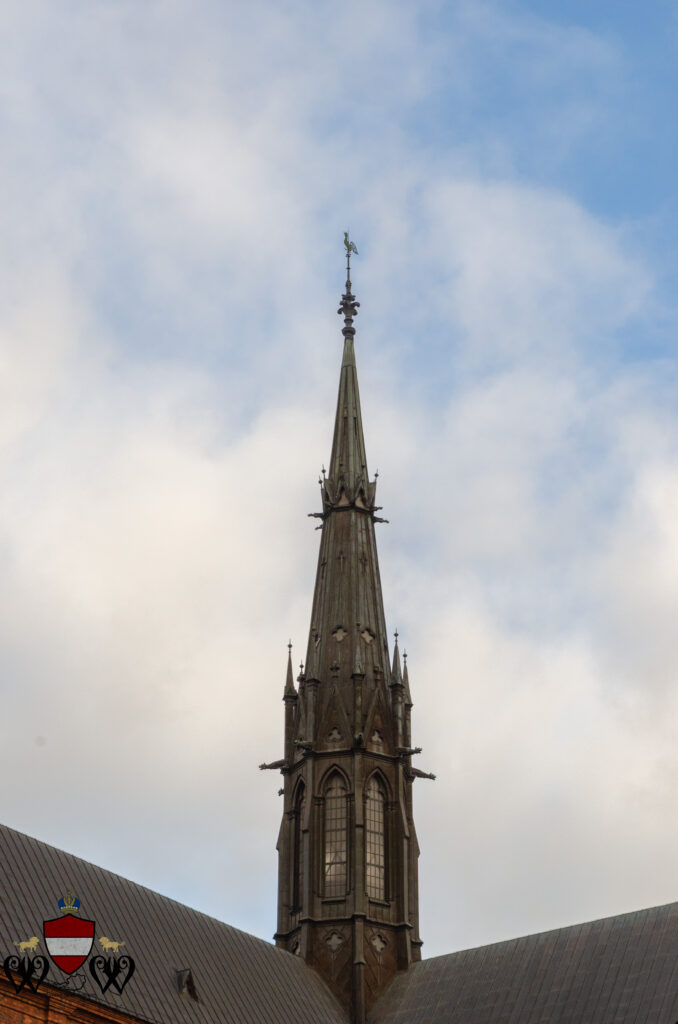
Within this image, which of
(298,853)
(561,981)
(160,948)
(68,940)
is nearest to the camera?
Result: (68,940)

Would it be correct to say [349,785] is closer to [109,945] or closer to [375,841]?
[375,841]

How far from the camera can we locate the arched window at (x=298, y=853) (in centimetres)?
6781

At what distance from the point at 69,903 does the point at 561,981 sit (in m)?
17.7

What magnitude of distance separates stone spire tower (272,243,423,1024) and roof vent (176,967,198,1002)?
32.4 ft

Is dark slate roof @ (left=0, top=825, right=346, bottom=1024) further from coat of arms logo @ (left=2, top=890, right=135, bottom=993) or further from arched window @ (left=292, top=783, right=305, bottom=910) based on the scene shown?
arched window @ (left=292, top=783, right=305, bottom=910)

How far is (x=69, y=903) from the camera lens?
5062cm

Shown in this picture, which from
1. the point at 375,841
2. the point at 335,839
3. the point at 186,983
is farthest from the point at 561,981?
the point at 335,839

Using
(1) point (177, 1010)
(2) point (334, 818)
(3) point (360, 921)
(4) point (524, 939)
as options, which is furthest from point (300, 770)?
(1) point (177, 1010)

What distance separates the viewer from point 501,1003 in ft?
194

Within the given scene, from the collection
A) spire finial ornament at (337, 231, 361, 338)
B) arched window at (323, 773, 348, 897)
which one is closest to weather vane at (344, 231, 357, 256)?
spire finial ornament at (337, 231, 361, 338)

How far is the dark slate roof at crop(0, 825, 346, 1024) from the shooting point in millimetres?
52812

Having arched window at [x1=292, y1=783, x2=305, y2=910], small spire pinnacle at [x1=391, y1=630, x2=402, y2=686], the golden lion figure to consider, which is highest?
small spire pinnacle at [x1=391, y1=630, x2=402, y2=686]

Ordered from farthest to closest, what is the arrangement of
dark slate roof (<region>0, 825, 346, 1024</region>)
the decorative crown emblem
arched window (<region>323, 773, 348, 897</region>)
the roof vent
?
arched window (<region>323, 773, 348, 897</region>) < the roof vent < dark slate roof (<region>0, 825, 346, 1024</region>) < the decorative crown emblem

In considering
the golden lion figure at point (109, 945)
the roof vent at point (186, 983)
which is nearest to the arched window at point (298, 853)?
the roof vent at point (186, 983)
